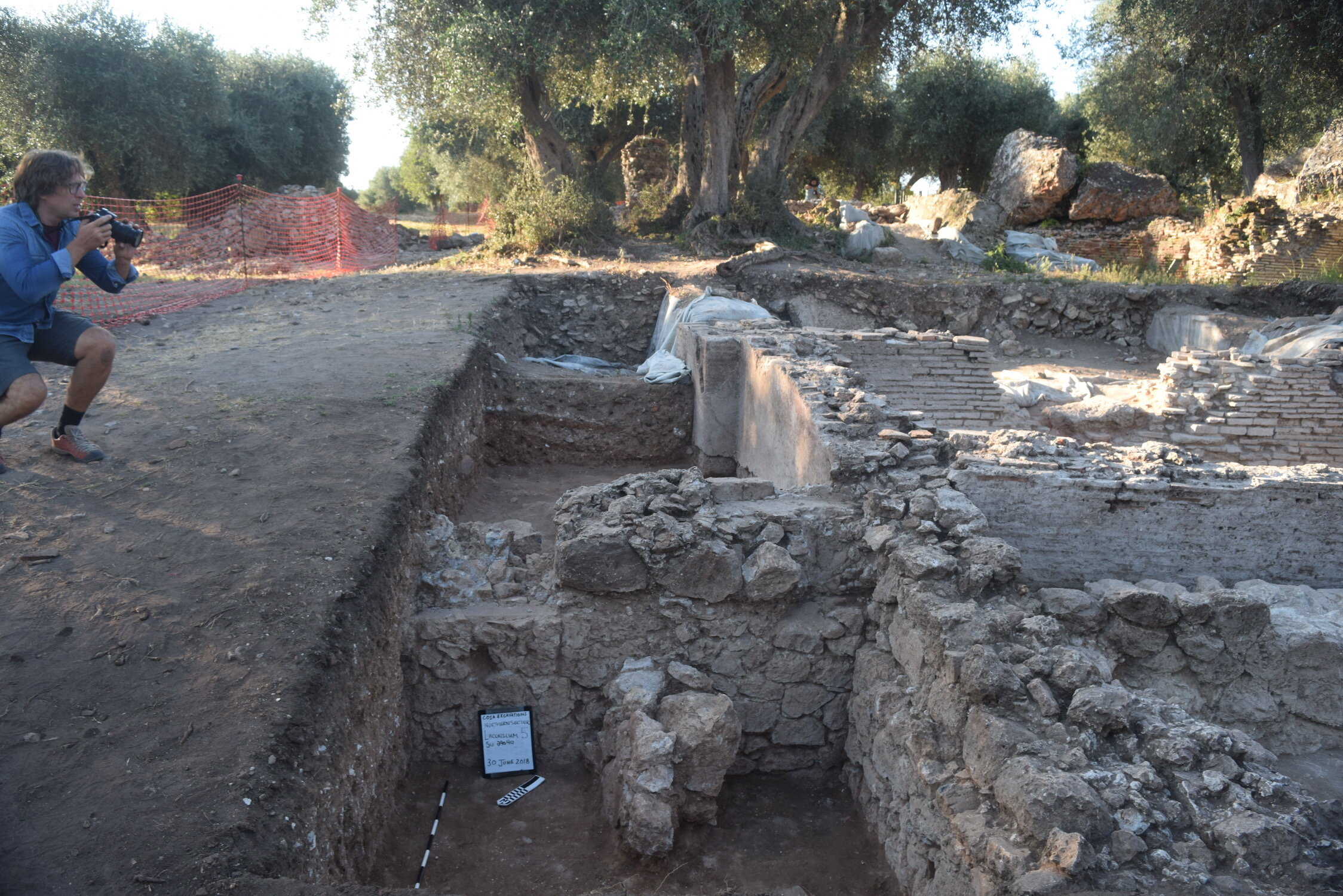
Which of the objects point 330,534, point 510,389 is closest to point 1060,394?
point 510,389

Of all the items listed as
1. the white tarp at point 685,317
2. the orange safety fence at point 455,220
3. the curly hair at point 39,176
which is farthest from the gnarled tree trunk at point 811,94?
the curly hair at point 39,176

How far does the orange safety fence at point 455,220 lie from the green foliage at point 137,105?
341cm

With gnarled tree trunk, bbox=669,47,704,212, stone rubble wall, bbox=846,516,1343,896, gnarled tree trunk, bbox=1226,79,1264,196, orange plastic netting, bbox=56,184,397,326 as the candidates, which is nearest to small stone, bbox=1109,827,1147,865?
stone rubble wall, bbox=846,516,1343,896

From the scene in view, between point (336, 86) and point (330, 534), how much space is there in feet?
76.8

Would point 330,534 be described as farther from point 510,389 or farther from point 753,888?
point 510,389

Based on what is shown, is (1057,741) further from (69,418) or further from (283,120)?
(283,120)

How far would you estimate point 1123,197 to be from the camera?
53.5ft

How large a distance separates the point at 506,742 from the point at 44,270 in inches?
114

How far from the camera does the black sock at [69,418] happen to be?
4.13 metres

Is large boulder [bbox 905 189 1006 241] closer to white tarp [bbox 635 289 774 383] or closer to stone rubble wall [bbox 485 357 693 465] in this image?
white tarp [bbox 635 289 774 383]

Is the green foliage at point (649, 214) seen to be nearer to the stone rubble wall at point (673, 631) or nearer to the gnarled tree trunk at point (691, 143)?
the gnarled tree trunk at point (691, 143)

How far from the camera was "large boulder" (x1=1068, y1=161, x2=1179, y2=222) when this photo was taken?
16.3m

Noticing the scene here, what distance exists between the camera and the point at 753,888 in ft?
11.0

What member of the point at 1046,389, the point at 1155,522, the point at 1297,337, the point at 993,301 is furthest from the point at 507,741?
the point at 993,301
